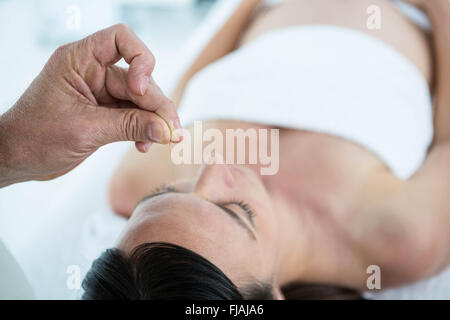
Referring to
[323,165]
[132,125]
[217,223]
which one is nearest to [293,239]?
[323,165]

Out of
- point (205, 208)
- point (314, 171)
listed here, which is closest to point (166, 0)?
point (314, 171)

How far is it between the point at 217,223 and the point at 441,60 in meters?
0.59

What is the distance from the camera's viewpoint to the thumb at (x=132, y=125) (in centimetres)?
36

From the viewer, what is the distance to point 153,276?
0.41 meters

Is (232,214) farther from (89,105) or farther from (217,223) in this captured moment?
(89,105)

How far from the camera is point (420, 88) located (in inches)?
30.7

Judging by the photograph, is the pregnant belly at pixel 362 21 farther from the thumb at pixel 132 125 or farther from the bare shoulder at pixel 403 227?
the thumb at pixel 132 125

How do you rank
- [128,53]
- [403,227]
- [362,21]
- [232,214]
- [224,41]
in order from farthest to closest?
[224,41] → [362,21] → [403,227] → [232,214] → [128,53]

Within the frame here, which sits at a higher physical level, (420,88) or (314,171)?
(420,88)

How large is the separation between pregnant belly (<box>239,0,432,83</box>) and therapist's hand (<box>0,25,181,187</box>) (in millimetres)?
542

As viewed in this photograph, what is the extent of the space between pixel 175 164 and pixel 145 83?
0.23 meters

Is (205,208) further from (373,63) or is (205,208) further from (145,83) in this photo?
(373,63)

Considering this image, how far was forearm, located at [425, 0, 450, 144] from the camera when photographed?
76cm

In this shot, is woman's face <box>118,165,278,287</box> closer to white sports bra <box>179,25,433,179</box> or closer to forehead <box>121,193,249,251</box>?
forehead <box>121,193,249,251</box>
